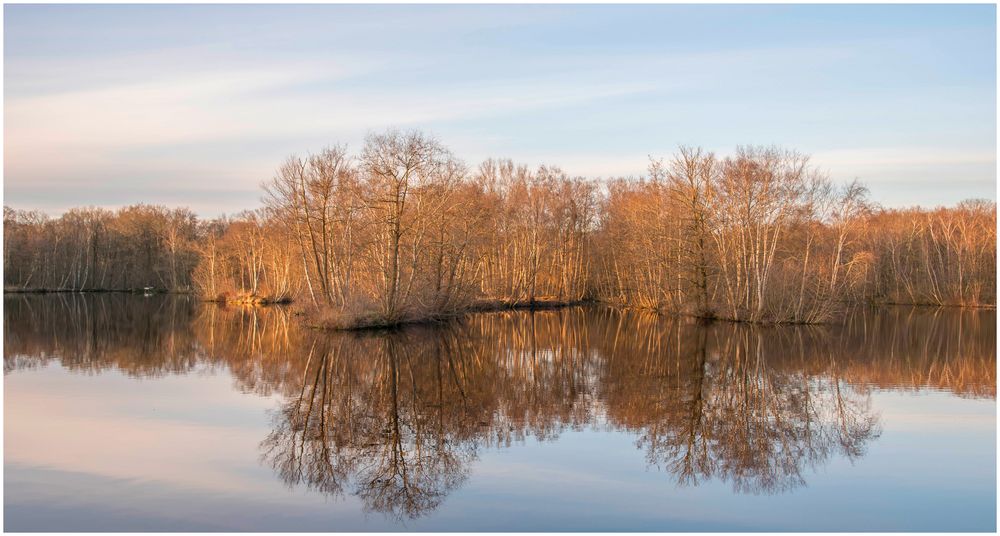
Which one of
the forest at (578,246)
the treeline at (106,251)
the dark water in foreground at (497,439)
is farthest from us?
the treeline at (106,251)

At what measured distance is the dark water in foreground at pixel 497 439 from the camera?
9758mm

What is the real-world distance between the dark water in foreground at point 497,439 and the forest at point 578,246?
937 centimetres

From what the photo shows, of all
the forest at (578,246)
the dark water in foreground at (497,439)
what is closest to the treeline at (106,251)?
the forest at (578,246)

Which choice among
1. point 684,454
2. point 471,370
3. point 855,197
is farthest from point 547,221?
point 684,454

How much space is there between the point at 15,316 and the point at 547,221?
3348 centimetres

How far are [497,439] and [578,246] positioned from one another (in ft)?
159

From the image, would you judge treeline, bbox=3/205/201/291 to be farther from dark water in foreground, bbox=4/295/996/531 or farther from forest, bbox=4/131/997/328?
dark water in foreground, bbox=4/295/996/531

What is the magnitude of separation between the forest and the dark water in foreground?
9370 millimetres

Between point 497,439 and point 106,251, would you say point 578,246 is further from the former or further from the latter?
point 106,251

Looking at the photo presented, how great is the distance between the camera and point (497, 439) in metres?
13.3

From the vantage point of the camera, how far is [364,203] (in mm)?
34188

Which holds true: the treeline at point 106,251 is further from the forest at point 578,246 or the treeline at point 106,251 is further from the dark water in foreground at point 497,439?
the dark water in foreground at point 497,439

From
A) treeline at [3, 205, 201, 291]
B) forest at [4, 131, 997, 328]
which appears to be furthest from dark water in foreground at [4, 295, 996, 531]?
treeline at [3, 205, 201, 291]

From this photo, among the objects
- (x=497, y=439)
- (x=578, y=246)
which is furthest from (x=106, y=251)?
(x=497, y=439)
